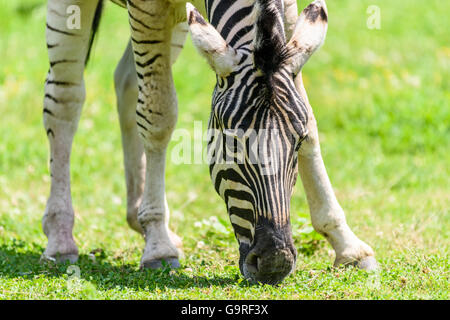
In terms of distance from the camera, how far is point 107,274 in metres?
5.67

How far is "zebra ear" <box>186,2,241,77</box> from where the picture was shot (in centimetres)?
449

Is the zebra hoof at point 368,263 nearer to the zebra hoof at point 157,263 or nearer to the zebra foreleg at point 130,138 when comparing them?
the zebra hoof at point 157,263

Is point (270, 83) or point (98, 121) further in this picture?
point (98, 121)

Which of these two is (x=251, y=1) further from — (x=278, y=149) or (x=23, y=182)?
(x=23, y=182)

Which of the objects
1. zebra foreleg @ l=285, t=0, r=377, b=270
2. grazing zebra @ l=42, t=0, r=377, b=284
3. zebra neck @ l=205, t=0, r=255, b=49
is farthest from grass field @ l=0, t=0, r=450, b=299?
zebra neck @ l=205, t=0, r=255, b=49

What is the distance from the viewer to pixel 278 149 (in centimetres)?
432

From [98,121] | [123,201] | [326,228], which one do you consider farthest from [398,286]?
[98,121]

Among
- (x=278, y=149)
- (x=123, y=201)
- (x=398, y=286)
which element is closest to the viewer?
(x=278, y=149)

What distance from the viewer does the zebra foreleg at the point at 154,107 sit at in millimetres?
5918

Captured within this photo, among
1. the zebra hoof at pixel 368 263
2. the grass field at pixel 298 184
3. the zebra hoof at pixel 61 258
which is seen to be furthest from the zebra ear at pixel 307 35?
the zebra hoof at pixel 61 258

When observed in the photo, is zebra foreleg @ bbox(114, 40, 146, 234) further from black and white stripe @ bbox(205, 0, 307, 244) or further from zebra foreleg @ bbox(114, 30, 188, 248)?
black and white stripe @ bbox(205, 0, 307, 244)

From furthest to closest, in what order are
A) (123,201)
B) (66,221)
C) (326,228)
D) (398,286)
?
(123,201) < (66,221) < (326,228) < (398,286)

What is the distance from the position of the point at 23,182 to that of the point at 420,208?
4863mm

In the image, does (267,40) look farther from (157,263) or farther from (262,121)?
(157,263)
